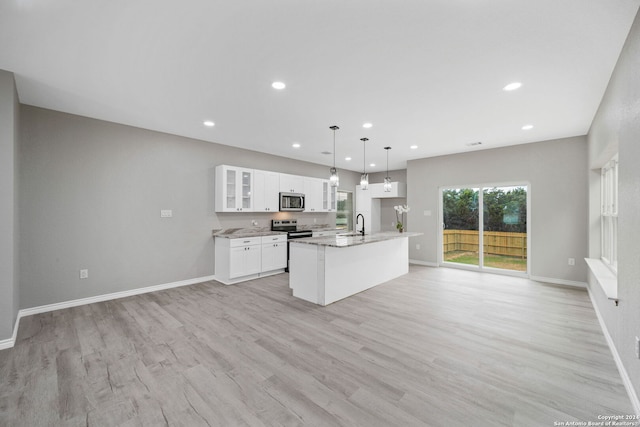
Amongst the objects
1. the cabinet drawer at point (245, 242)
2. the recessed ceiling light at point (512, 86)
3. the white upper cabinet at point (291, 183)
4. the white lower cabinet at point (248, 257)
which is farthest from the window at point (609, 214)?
the white upper cabinet at point (291, 183)

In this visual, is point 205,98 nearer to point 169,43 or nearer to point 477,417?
point 169,43

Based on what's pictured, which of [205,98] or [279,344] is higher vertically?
[205,98]

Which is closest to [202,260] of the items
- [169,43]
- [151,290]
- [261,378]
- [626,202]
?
[151,290]

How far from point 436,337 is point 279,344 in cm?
165

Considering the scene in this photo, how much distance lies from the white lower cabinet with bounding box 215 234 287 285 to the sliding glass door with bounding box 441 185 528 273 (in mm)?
4012

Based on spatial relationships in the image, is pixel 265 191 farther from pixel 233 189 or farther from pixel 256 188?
pixel 233 189

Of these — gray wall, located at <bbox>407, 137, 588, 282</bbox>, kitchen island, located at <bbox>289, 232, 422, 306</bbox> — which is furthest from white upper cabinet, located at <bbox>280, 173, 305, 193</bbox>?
gray wall, located at <bbox>407, 137, 588, 282</bbox>

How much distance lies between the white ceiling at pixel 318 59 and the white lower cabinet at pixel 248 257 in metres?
2.21

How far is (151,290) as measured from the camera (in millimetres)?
4438

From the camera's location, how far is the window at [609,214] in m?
3.30

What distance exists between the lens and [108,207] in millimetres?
4043

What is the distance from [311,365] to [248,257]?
10.2 ft

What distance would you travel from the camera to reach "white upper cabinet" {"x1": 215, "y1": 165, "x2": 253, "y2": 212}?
5.10m

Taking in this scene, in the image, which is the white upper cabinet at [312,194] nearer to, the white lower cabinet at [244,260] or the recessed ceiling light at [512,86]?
the white lower cabinet at [244,260]
